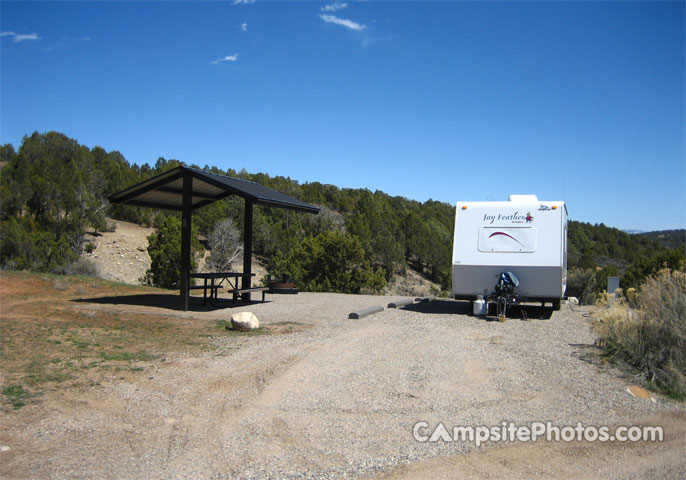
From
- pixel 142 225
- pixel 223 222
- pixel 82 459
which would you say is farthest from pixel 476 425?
pixel 142 225

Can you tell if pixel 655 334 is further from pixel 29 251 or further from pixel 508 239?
pixel 29 251

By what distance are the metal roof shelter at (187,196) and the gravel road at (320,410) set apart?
12.9ft

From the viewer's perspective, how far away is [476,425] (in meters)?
4.75

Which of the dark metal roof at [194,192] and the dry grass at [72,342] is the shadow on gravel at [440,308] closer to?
the dark metal roof at [194,192]

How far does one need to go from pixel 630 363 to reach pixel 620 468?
10.4 ft

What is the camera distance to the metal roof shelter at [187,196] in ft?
37.9

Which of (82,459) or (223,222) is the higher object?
(223,222)

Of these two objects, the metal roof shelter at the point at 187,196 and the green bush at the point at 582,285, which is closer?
the metal roof shelter at the point at 187,196

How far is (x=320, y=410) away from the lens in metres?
5.09

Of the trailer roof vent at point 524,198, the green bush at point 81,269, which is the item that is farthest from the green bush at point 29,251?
the trailer roof vent at point 524,198

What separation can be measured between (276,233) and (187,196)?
20.8 meters

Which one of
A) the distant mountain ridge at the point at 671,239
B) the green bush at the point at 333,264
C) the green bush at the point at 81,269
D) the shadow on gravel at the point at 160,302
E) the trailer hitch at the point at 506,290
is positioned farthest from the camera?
the distant mountain ridge at the point at 671,239

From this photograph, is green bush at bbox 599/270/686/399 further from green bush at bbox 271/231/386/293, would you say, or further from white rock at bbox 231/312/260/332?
green bush at bbox 271/231/386/293

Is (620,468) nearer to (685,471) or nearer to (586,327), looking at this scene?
(685,471)
